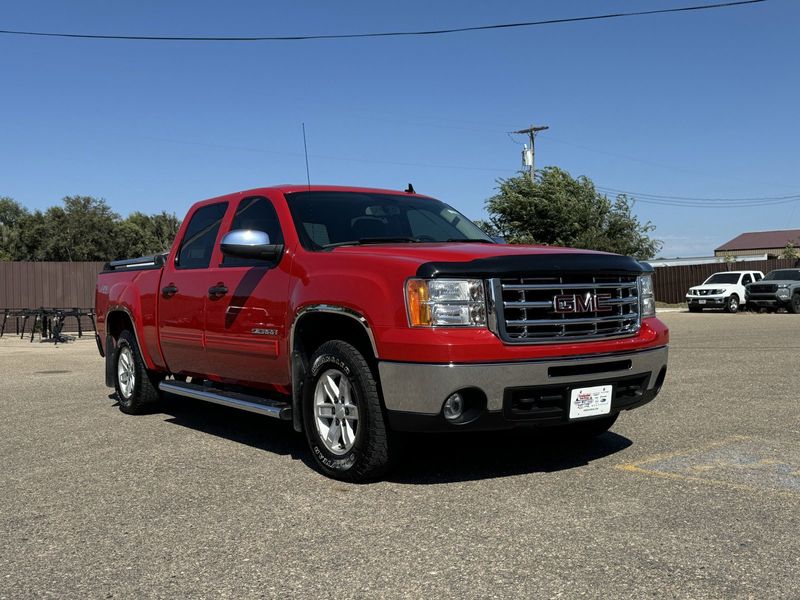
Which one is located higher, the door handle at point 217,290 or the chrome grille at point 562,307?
the door handle at point 217,290

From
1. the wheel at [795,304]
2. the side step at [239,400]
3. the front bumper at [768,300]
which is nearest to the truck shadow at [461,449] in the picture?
the side step at [239,400]

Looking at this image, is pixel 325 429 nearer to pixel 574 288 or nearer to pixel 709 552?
pixel 574 288

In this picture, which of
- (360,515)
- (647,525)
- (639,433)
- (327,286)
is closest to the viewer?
(647,525)

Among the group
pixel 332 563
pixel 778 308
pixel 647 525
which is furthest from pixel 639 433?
pixel 778 308

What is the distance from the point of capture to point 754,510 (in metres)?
4.24

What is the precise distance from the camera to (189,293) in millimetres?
6559

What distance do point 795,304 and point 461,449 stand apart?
26.7 metres

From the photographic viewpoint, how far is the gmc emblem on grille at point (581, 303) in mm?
4820

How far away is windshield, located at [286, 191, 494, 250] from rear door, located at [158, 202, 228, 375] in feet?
3.25

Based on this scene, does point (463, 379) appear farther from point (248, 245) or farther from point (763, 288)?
point (763, 288)

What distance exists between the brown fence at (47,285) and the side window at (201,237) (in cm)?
1740

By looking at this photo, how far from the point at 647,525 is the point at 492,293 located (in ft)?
4.83

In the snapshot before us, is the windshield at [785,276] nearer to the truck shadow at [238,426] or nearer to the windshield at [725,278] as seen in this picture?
the windshield at [725,278]

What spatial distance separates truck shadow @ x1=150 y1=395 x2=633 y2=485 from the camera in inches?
203
